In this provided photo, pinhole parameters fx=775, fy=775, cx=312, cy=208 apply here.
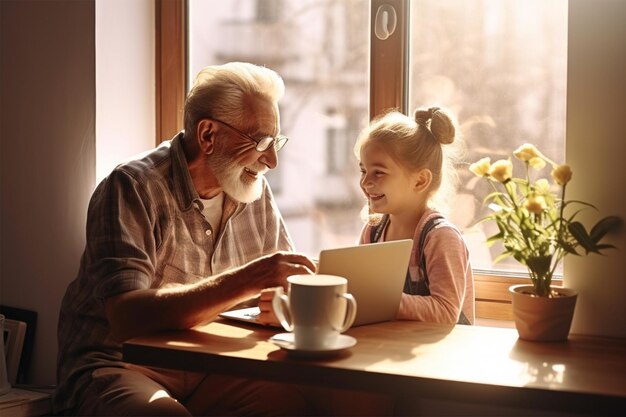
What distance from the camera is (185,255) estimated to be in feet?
6.48

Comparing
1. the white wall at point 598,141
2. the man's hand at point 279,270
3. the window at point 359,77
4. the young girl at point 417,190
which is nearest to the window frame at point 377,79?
the window at point 359,77

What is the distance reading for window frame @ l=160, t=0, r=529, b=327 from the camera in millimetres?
2154

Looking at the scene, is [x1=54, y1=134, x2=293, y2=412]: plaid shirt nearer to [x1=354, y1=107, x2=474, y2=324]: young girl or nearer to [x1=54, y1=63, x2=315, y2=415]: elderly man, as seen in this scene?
[x1=54, y1=63, x2=315, y2=415]: elderly man

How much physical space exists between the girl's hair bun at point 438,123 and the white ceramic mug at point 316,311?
0.76m

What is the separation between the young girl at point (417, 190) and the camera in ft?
6.22

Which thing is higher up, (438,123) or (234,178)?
(438,123)

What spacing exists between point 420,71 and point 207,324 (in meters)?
1.04

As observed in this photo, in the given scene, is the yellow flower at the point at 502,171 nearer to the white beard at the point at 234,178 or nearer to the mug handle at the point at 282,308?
the mug handle at the point at 282,308

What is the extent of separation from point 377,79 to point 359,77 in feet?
0.28

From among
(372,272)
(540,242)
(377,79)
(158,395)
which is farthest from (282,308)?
(377,79)

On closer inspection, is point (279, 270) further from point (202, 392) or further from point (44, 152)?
point (44, 152)

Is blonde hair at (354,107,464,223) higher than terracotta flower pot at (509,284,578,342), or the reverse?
blonde hair at (354,107,464,223)

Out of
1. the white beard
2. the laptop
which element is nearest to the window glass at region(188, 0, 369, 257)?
the white beard

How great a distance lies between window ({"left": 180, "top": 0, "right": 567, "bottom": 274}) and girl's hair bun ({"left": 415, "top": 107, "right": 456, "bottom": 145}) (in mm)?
211
